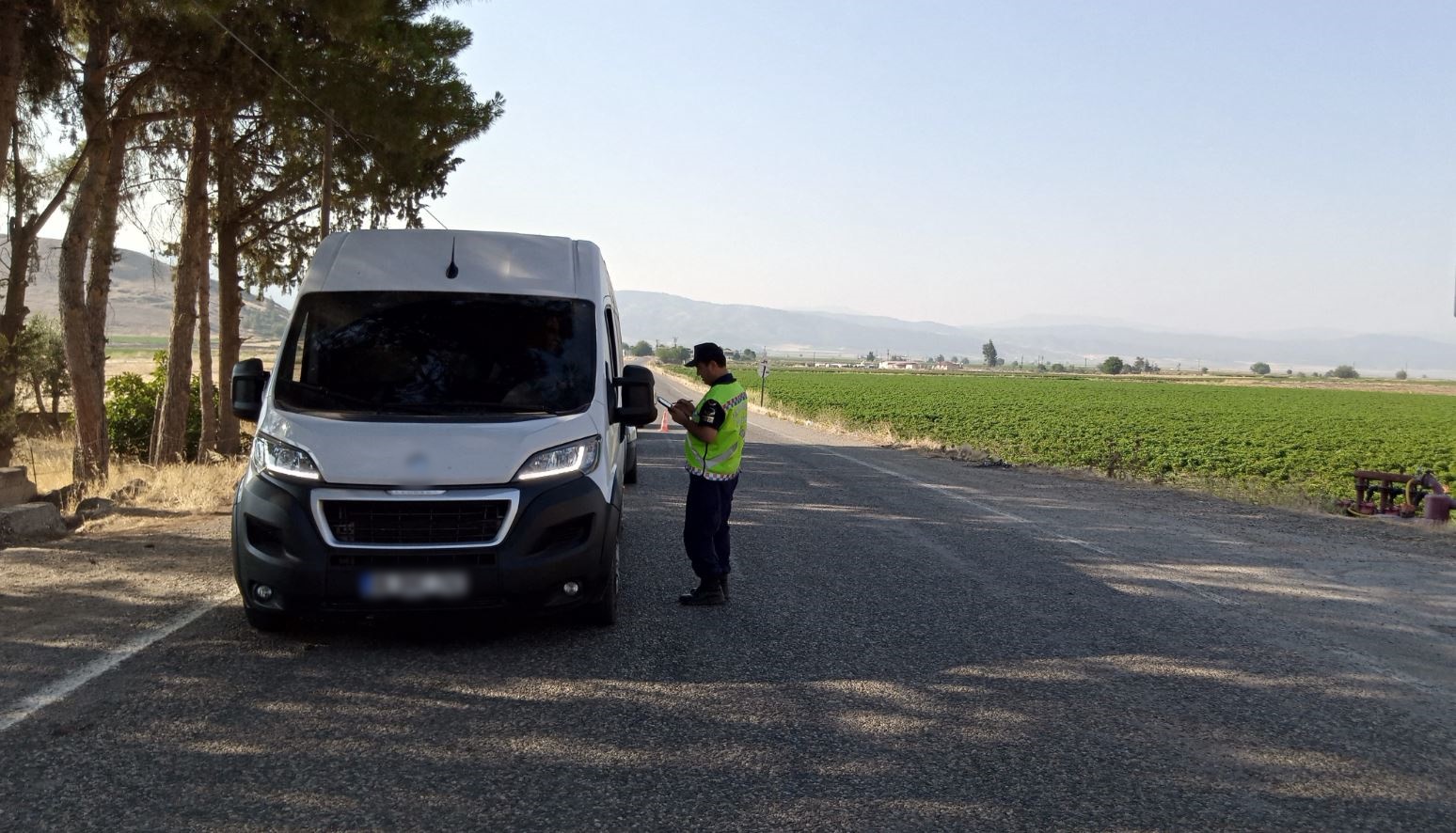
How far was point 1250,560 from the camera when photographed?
9961mm

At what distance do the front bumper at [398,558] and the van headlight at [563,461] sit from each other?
7cm

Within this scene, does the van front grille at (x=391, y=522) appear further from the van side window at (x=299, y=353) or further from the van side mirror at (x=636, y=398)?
the van side mirror at (x=636, y=398)

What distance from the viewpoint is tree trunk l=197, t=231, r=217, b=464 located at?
19.8 meters

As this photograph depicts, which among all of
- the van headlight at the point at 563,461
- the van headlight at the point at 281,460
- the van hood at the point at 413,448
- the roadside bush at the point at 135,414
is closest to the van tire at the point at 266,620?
the van headlight at the point at 281,460

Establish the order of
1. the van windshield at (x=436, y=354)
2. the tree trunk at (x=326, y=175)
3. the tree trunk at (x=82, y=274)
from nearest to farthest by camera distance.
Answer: the van windshield at (x=436, y=354), the tree trunk at (x=82, y=274), the tree trunk at (x=326, y=175)

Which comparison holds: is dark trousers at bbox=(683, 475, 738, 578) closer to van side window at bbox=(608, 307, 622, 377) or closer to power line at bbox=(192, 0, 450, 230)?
van side window at bbox=(608, 307, 622, 377)

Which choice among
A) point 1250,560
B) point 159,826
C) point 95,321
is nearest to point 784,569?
point 1250,560

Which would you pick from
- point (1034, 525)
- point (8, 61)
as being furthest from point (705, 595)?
point (8, 61)

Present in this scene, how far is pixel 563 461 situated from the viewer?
6.07 m

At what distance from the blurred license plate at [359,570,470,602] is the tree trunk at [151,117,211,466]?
1403 centimetres

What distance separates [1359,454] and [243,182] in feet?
121

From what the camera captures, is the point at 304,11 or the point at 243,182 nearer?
the point at 304,11

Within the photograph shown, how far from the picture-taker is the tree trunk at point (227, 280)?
19969mm

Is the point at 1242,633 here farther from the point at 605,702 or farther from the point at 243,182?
the point at 243,182
